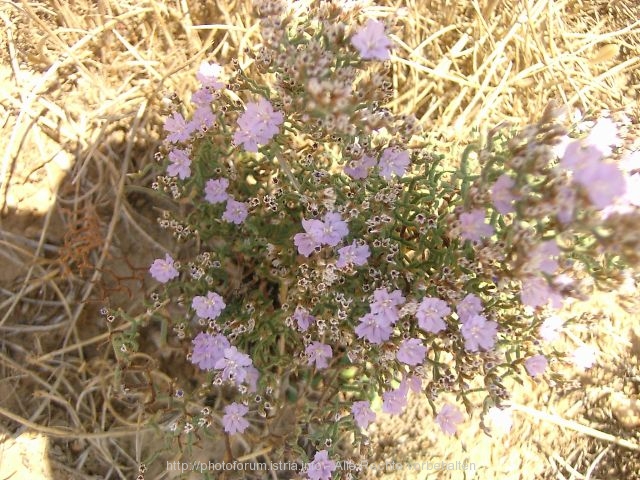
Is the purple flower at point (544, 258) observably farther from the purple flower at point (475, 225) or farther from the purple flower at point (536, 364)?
the purple flower at point (536, 364)

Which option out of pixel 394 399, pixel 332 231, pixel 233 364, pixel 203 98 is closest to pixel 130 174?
pixel 203 98

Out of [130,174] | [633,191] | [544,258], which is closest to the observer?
[544,258]

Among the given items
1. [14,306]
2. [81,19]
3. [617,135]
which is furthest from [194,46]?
[617,135]

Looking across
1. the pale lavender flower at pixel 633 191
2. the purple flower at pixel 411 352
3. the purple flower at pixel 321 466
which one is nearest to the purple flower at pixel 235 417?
the purple flower at pixel 321 466

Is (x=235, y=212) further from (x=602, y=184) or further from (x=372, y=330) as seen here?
(x=602, y=184)

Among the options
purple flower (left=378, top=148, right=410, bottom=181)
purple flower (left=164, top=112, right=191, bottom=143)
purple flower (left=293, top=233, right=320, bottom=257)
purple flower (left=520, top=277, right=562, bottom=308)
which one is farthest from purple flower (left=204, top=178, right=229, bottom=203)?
purple flower (left=520, top=277, right=562, bottom=308)
